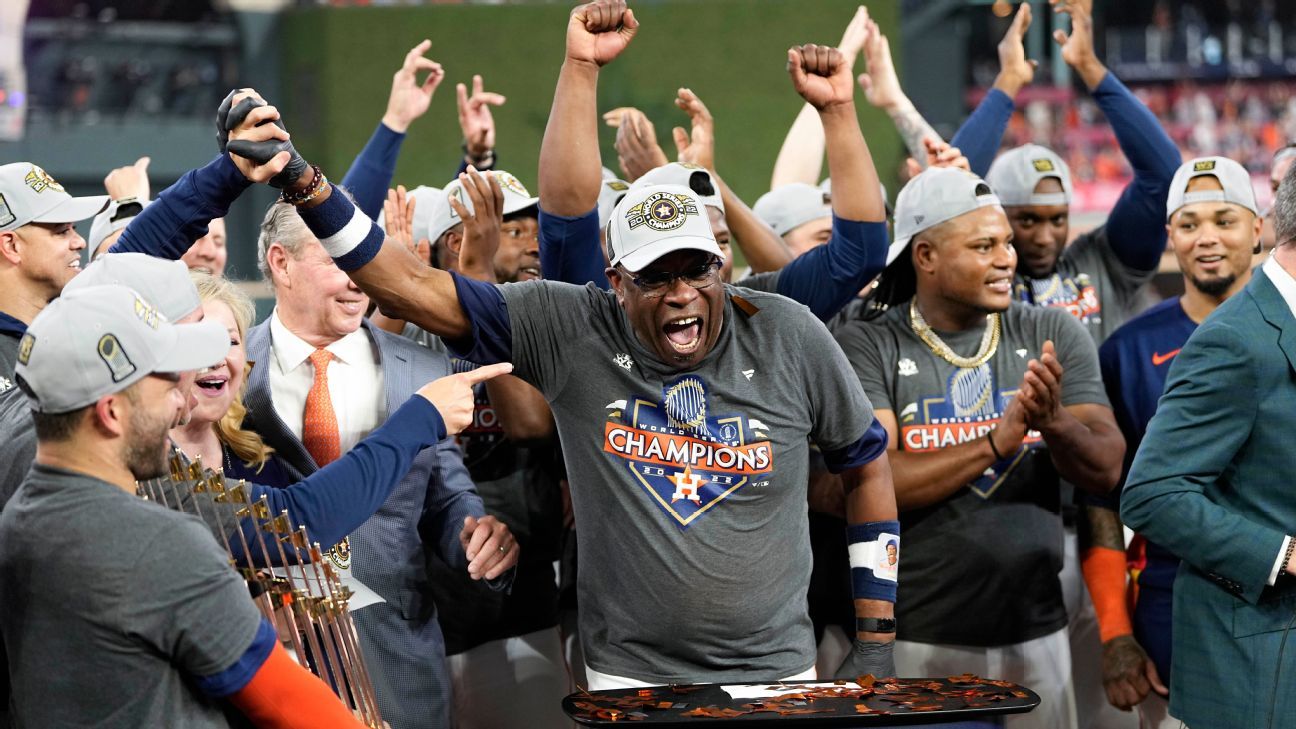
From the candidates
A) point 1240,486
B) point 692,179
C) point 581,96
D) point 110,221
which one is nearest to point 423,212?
point 110,221

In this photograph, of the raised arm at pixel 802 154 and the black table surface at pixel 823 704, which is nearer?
the black table surface at pixel 823 704

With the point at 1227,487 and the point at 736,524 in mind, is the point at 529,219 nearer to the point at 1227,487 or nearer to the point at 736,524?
the point at 736,524

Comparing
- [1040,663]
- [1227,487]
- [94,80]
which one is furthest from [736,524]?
[94,80]

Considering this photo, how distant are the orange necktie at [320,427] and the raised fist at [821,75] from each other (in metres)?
1.19

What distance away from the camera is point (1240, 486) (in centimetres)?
228

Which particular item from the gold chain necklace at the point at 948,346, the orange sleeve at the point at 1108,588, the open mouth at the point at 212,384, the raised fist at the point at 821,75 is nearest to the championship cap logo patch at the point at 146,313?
the open mouth at the point at 212,384

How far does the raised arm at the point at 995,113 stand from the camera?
4.01 meters

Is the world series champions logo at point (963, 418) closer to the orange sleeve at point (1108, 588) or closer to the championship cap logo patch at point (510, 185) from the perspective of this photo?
the orange sleeve at point (1108, 588)

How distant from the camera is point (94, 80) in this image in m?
6.84

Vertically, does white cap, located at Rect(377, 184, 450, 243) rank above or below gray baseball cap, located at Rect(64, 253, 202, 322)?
above

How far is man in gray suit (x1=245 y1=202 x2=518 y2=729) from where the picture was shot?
2.71 m

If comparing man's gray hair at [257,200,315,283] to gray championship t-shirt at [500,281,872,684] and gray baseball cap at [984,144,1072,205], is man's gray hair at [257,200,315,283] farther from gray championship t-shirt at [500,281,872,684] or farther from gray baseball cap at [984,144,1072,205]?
gray baseball cap at [984,144,1072,205]

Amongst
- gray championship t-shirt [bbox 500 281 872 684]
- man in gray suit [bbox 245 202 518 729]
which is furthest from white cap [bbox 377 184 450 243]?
gray championship t-shirt [bbox 500 281 872 684]

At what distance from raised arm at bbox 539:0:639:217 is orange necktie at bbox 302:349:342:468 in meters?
0.66
